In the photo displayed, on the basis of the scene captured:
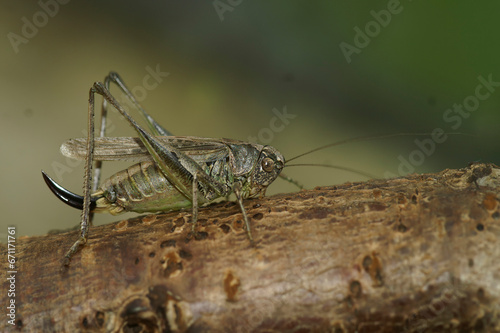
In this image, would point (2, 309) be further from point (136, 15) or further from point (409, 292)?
point (136, 15)

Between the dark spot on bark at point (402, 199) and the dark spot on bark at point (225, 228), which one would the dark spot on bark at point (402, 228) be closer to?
the dark spot on bark at point (402, 199)

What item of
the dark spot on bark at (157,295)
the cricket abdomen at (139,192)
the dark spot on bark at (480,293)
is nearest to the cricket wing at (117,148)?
the cricket abdomen at (139,192)

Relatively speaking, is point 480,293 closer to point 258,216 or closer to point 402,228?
point 402,228

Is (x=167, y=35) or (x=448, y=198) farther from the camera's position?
(x=167, y=35)

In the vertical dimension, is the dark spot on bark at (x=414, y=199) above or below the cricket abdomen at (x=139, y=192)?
below

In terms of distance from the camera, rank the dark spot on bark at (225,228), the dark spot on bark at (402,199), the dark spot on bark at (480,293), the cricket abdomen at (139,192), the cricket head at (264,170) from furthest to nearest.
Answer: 1. the cricket head at (264,170)
2. the cricket abdomen at (139,192)
3. the dark spot on bark at (225,228)
4. the dark spot on bark at (402,199)
5. the dark spot on bark at (480,293)

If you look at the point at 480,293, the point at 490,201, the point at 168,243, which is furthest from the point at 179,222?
the point at 490,201

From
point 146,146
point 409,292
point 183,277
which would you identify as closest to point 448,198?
point 409,292

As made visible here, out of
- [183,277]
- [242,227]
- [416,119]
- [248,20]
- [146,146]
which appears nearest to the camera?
[183,277]

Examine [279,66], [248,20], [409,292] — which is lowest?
[409,292]
